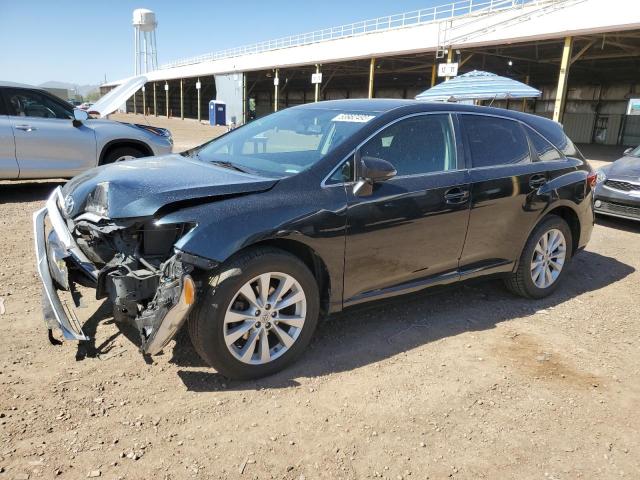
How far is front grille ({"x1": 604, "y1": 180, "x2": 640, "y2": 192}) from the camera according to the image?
7.52m

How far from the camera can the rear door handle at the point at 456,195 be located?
3.66 meters

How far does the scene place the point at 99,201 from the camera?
3074mm

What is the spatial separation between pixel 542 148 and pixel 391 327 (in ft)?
7.18

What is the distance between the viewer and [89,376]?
3004 mm

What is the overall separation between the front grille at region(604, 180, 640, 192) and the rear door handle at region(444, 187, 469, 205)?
5.25 metres

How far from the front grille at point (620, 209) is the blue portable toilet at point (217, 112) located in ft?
111

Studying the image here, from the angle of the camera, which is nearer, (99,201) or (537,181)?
(99,201)

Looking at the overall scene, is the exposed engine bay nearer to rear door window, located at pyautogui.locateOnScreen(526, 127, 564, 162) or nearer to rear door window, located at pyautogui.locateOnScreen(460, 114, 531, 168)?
rear door window, located at pyautogui.locateOnScreen(460, 114, 531, 168)

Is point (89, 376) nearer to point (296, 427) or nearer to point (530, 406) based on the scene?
point (296, 427)

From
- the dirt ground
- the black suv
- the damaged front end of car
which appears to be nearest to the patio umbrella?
the black suv

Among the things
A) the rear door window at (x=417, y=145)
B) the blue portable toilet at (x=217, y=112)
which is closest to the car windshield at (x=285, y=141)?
the rear door window at (x=417, y=145)

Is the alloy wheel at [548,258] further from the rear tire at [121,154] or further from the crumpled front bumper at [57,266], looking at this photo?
the rear tire at [121,154]

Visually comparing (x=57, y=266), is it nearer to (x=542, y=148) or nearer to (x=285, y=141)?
(x=285, y=141)

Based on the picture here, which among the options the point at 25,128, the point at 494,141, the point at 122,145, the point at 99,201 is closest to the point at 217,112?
the point at 122,145
